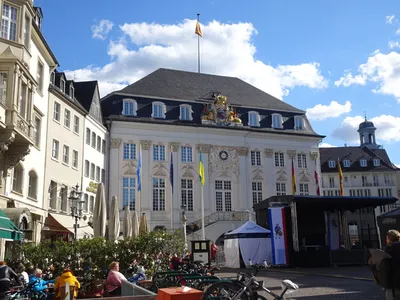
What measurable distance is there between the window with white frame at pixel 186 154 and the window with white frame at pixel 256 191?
7.02m

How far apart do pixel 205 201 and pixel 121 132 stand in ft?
33.2

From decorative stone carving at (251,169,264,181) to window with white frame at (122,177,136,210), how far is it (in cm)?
1209

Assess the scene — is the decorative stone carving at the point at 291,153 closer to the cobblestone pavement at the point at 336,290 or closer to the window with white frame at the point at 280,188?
the window with white frame at the point at 280,188

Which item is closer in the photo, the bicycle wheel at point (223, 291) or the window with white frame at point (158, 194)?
the bicycle wheel at point (223, 291)

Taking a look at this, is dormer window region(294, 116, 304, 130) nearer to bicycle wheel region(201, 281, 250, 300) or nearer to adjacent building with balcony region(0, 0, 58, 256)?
adjacent building with balcony region(0, 0, 58, 256)

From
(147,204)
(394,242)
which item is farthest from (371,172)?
(394,242)

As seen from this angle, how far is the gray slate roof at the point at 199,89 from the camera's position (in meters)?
45.8

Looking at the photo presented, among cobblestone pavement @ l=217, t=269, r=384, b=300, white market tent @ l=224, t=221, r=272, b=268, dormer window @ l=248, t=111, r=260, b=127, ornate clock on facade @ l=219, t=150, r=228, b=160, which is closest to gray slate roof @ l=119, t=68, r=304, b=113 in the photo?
dormer window @ l=248, t=111, r=260, b=127

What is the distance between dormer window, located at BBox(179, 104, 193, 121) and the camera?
4497cm

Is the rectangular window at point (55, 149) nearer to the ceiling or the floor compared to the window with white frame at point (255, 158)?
nearer to the floor

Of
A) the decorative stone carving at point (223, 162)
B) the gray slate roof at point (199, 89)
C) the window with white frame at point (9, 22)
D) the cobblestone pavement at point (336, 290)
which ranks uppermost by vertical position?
the gray slate roof at point (199, 89)

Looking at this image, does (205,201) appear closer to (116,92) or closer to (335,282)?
→ (116,92)

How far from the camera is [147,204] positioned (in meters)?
41.5

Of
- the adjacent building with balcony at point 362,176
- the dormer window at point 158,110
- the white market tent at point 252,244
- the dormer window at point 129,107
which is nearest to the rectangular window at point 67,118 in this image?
the dormer window at point 129,107
